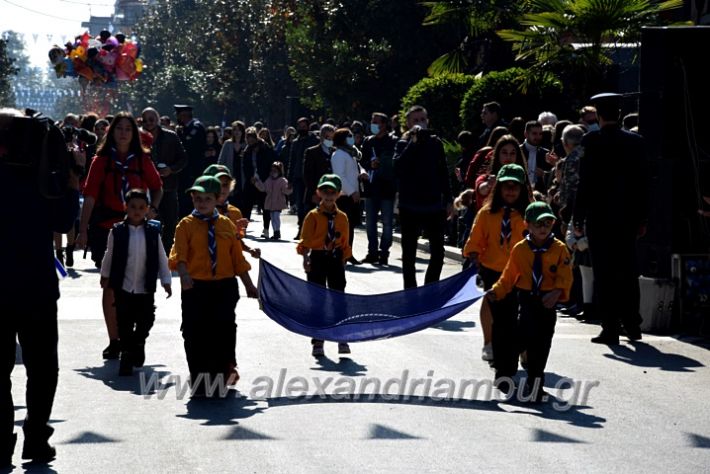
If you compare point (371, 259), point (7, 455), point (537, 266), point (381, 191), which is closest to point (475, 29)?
point (381, 191)

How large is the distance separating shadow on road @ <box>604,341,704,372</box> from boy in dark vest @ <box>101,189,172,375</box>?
3644 millimetres

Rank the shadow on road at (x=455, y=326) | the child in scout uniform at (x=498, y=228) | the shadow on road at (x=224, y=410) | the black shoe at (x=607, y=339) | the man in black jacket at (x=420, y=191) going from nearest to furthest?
1. the shadow on road at (x=224, y=410)
2. the child in scout uniform at (x=498, y=228)
3. the black shoe at (x=607, y=339)
4. the shadow on road at (x=455, y=326)
5. the man in black jacket at (x=420, y=191)

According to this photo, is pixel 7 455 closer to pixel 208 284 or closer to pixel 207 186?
pixel 208 284

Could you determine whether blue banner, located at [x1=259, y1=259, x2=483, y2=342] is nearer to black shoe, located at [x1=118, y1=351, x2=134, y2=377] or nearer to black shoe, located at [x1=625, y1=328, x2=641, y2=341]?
black shoe, located at [x1=118, y1=351, x2=134, y2=377]

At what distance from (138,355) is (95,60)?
3503 cm

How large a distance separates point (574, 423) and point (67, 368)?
395cm

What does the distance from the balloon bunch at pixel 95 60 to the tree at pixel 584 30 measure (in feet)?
87.7

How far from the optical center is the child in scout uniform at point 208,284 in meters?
9.23

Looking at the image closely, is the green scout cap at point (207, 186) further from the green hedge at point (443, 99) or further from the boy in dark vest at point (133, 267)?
the green hedge at point (443, 99)

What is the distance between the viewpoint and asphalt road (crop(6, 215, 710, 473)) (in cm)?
731

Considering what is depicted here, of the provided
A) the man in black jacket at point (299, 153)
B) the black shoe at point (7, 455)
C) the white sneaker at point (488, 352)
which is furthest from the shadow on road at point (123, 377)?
the man in black jacket at point (299, 153)

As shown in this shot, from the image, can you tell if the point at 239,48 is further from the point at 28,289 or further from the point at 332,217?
the point at 28,289

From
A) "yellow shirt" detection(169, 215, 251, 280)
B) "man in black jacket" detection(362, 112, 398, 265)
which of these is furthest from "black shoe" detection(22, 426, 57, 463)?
"man in black jacket" detection(362, 112, 398, 265)

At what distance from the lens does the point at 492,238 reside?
10.3 meters
